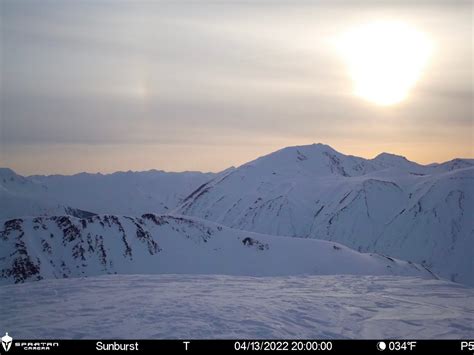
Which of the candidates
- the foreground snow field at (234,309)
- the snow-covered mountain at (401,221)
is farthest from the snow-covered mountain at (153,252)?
the snow-covered mountain at (401,221)

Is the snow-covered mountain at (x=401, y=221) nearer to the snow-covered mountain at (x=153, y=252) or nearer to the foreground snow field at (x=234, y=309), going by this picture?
the snow-covered mountain at (x=153, y=252)

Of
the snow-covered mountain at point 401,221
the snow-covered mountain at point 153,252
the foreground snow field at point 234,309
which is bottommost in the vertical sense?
the snow-covered mountain at point 401,221

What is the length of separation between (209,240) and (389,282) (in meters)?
64.8

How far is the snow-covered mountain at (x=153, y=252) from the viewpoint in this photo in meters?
80.4

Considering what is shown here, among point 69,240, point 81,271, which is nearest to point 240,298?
point 81,271

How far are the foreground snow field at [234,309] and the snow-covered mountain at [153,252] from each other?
5414 centimetres

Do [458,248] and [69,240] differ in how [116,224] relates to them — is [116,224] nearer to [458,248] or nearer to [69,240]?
[69,240]

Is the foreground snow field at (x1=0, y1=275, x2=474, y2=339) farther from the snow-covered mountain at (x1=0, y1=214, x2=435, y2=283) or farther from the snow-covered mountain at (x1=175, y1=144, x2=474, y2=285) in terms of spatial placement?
the snow-covered mountain at (x1=175, y1=144, x2=474, y2=285)

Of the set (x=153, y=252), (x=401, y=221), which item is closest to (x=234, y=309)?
(x=153, y=252)

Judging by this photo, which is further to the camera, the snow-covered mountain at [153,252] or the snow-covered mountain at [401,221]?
the snow-covered mountain at [401,221]

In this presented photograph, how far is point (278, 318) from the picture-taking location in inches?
755

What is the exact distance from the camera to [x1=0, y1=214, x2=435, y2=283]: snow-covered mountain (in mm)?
80375

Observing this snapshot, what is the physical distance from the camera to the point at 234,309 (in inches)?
808

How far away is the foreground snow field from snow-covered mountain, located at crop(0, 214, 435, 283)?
54.1 meters
